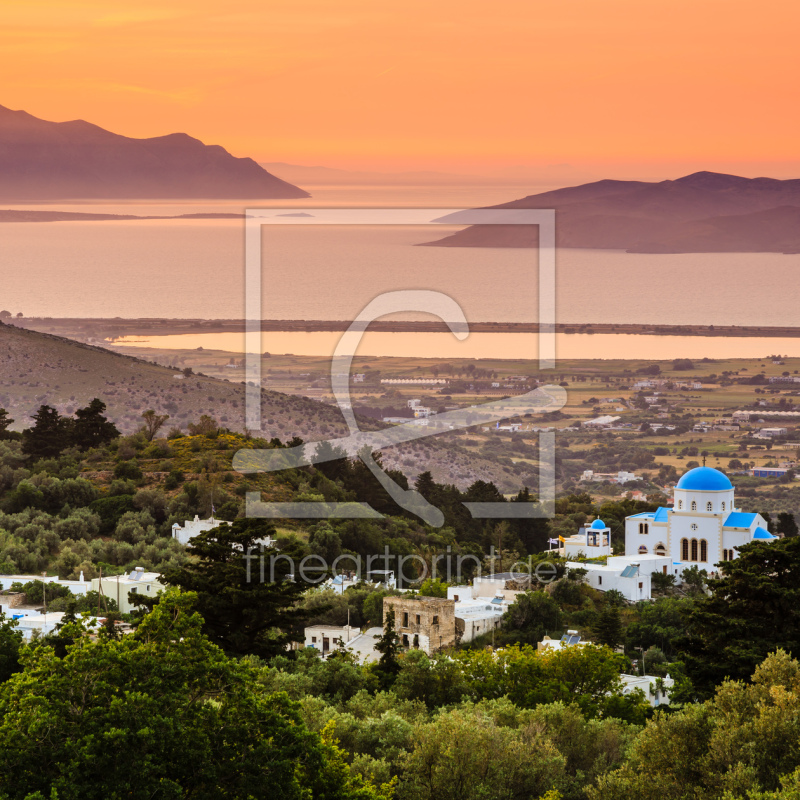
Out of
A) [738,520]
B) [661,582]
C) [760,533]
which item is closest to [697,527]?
[738,520]

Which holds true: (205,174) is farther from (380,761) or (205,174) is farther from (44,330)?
(380,761)

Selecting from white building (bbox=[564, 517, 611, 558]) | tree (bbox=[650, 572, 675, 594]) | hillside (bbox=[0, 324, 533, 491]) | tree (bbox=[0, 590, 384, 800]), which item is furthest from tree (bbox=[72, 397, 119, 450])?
tree (bbox=[0, 590, 384, 800])

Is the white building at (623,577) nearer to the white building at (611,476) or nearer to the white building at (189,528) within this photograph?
the white building at (189,528)

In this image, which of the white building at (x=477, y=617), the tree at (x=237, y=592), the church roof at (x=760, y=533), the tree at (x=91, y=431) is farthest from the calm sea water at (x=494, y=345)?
the tree at (x=237, y=592)

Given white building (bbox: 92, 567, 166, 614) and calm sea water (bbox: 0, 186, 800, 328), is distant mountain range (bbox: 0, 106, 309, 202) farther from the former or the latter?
white building (bbox: 92, 567, 166, 614)

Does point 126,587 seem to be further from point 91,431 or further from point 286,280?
point 286,280

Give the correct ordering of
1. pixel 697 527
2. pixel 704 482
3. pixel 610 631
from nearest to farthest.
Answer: pixel 610 631 < pixel 697 527 < pixel 704 482
